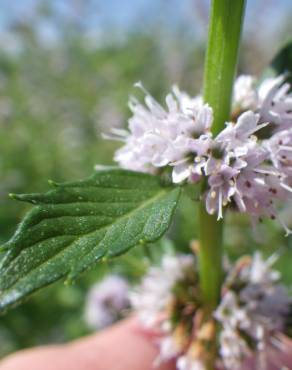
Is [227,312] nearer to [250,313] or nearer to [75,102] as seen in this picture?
[250,313]

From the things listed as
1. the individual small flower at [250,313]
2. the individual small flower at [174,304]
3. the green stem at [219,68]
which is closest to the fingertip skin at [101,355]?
the individual small flower at [174,304]

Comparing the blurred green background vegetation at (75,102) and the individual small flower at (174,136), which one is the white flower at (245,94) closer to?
the individual small flower at (174,136)

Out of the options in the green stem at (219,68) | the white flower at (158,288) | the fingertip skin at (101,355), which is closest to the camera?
the green stem at (219,68)

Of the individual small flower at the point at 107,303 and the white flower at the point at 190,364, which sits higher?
the individual small flower at the point at 107,303

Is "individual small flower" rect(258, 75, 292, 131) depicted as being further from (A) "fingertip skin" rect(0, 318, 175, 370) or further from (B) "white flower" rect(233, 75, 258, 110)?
(A) "fingertip skin" rect(0, 318, 175, 370)

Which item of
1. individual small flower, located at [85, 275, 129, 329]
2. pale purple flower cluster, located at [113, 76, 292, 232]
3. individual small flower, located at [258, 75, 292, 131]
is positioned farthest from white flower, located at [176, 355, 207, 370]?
individual small flower, located at [85, 275, 129, 329]

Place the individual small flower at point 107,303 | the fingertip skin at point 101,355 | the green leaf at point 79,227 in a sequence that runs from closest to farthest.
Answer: the green leaf at point 79,227 → the fingertip skin at point 101,355 → the individual small flower at point 107,303
